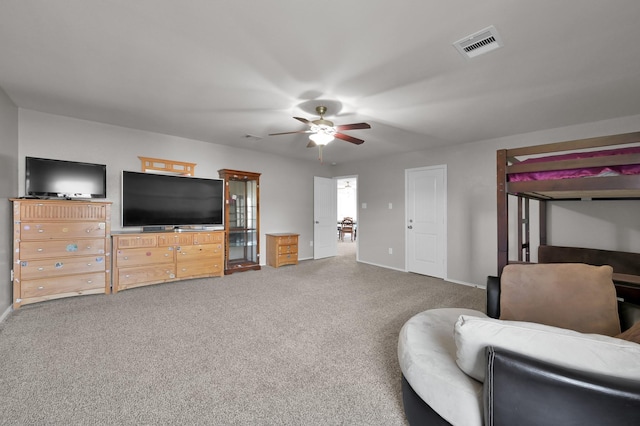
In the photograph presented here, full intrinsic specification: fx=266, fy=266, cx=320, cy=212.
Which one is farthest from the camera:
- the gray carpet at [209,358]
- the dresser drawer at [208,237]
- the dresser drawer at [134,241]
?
the dresser drawer at [208,237]

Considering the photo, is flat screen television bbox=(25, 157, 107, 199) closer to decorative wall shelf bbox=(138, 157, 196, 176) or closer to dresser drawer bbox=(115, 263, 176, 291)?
decorative wall shelf bbox=(138, 157, 196, 176)

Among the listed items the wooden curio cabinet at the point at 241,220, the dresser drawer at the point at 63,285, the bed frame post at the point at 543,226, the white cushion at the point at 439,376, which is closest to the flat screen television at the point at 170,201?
the wooden curio cabinet at the point at 241,220

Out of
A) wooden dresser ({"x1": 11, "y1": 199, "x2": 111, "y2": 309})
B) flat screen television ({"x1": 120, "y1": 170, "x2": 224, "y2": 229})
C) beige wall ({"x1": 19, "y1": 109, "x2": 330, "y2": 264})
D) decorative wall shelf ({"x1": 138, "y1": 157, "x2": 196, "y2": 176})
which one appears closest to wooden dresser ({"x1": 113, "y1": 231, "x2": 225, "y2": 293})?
wooden dresser ({"x1": 11, "y1": 199, "x2": 111, "y2": 309})

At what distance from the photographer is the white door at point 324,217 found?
6.51 m

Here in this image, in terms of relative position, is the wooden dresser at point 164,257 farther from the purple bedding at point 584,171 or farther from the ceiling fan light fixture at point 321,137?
the purple bedding at point 584,171

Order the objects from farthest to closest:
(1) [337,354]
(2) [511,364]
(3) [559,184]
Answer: (1) [337,354] < (3) [559,184] < (2) [511,364]

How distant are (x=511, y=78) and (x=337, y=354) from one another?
113 inches

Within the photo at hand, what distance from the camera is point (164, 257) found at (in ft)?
13.2

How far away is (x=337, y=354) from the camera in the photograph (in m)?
2.16

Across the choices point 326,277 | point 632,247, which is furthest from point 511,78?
point 326,277

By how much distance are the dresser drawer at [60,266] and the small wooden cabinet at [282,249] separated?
2674 mm

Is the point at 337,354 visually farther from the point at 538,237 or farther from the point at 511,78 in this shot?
the point at 538,237

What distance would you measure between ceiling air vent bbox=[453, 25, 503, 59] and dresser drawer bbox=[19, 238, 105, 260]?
178 inches

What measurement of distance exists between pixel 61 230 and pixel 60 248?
22 cm
